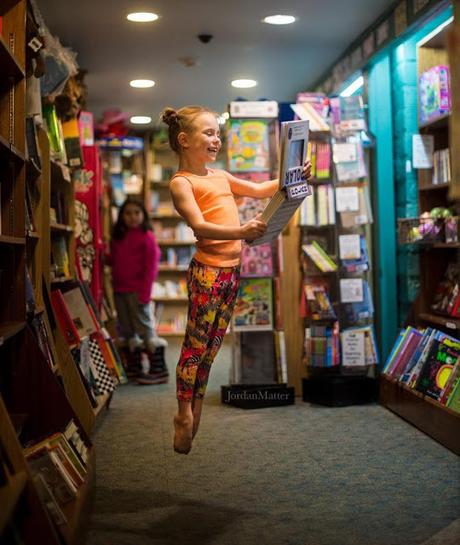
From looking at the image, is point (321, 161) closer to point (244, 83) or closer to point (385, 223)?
point (385, 223)

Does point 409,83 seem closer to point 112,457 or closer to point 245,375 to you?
point 245,375

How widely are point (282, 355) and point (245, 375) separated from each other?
1.03 ft

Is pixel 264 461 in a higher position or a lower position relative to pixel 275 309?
lower

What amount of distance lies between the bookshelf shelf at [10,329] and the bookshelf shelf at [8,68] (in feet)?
3.15

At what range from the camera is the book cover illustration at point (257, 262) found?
5.53 metres

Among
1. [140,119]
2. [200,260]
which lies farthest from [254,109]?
[140,119]

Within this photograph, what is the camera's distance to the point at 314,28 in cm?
620

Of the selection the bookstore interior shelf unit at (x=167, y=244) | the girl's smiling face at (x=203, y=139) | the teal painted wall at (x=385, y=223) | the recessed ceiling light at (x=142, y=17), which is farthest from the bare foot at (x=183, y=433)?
the bookstore interior shelf unit at (x=167, y=244)

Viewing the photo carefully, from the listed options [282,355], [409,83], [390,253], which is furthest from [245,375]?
[409,83]

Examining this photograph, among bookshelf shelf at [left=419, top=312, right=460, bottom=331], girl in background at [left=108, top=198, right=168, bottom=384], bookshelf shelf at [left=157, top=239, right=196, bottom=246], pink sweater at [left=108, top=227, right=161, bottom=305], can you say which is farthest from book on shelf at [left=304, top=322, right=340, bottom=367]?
bookshelf shelf at [left=157, top=239, right=196, bottom=246]

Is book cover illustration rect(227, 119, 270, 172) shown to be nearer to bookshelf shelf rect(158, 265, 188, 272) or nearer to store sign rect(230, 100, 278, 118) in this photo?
store sign rect(230, 100, 278, 118)

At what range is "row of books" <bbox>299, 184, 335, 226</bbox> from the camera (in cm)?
549

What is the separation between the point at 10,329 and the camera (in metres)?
2.88

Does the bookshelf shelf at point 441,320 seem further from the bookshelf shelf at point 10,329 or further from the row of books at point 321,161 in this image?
the bookshelf shelf at point 10,329
